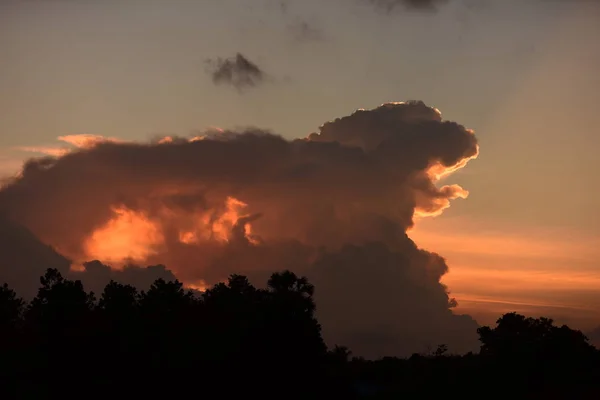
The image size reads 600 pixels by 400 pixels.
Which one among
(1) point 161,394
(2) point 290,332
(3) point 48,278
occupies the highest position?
(3) point 48,278

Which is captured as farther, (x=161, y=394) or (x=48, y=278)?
(x=48, y=278)

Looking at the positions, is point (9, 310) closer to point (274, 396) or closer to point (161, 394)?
point (161, 394)

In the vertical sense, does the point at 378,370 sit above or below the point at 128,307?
below

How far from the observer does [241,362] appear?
253ft

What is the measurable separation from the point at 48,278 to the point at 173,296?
710 inches

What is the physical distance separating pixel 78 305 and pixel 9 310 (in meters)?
35.0

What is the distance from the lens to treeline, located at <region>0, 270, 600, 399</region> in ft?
229

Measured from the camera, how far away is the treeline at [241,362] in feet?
229

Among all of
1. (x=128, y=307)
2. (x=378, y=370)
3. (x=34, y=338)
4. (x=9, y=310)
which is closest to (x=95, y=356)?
(x=34, y=338)

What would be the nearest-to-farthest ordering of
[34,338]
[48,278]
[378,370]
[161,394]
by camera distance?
1. [161,394]
2. [378,370]
3. [34,338]
4. [48,278]

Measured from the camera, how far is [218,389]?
255 feet

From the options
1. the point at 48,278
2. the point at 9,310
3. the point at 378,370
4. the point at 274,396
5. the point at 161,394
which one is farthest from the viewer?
the point at 9,310

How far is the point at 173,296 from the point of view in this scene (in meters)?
115

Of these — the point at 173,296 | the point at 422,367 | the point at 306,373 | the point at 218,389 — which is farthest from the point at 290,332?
the point at 173,296
